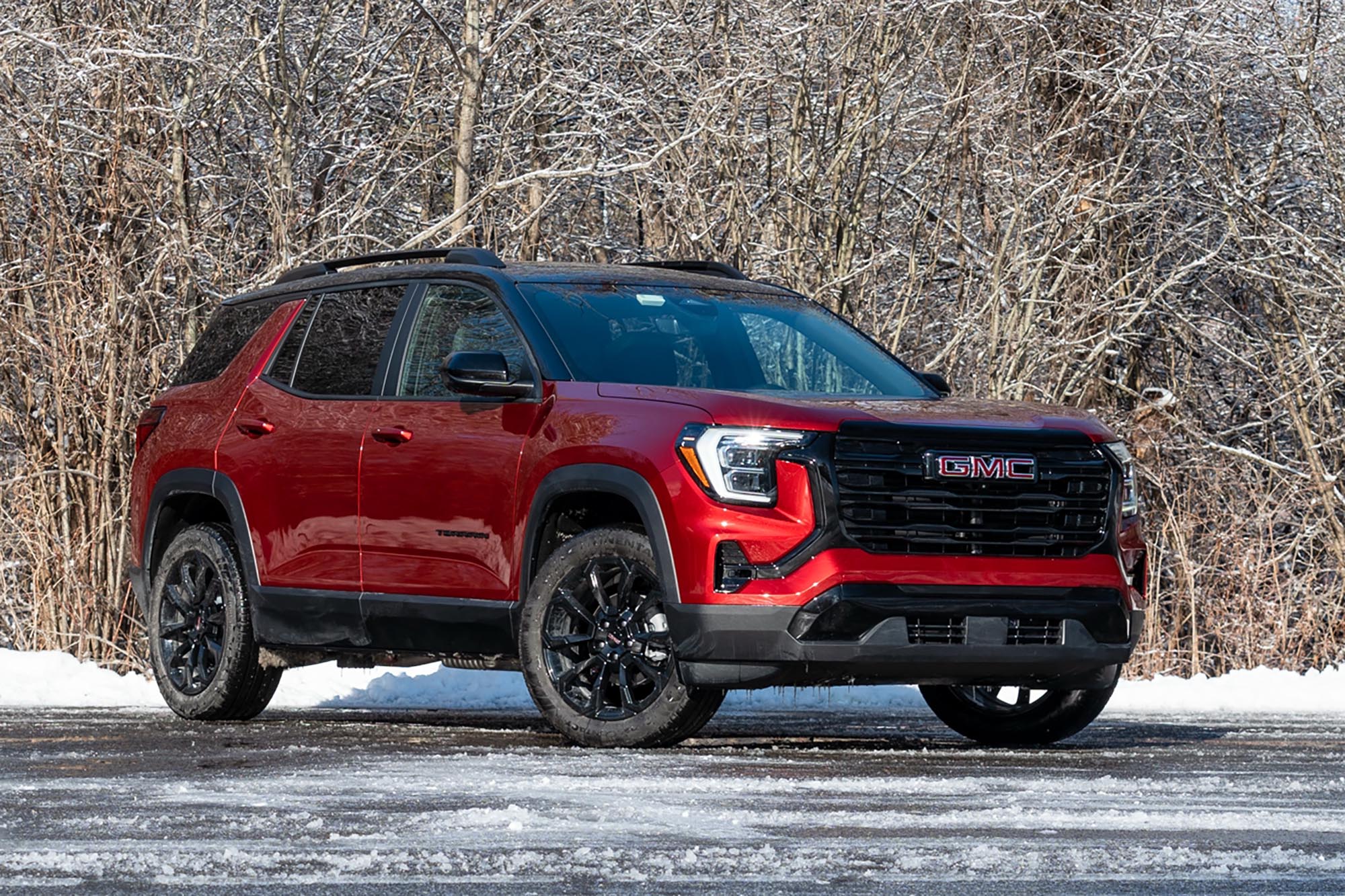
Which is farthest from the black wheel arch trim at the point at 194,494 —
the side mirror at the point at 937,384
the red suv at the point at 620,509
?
the side mirror at the point at 937,384

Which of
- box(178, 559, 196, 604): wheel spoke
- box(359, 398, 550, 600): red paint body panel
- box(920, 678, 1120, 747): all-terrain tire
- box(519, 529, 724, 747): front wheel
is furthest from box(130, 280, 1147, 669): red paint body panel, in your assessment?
box(920, 678, 1120, 747): all-terrain tire

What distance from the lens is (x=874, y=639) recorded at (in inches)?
327

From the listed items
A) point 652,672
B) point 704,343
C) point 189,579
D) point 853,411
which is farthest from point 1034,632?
point 189,579

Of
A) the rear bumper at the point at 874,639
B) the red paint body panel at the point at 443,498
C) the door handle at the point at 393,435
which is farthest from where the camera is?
the door handle at the point at 393,435

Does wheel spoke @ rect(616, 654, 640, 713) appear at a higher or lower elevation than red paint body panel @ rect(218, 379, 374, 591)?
lower

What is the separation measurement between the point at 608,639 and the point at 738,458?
3.04ft

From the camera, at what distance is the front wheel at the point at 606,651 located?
28.1 feet

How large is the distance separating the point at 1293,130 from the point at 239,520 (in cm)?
1198

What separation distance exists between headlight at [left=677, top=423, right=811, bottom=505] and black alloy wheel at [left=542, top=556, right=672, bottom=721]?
18.3 inches

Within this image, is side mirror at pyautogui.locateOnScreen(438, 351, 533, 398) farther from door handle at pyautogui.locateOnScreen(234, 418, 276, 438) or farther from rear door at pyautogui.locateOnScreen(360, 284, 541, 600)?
door handle at pyautogui.locateOnScreen(234, 418, 276, 438)

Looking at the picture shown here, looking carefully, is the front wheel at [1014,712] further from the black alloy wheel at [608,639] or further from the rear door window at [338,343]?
the rear door window at [338,343]

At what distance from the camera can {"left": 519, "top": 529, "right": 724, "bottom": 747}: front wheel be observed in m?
8.57

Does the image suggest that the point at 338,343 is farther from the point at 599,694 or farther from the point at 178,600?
the point at 599,694

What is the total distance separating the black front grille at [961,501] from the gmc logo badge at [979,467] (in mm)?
15
